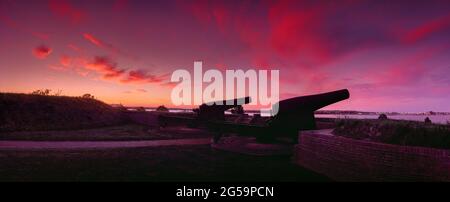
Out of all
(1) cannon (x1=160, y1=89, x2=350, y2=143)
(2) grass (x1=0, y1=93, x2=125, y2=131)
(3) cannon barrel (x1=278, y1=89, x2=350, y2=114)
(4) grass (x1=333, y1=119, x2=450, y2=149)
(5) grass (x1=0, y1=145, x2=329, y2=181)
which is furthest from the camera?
(2) grass (x1=0, y1=93, x2=125, y2=131)

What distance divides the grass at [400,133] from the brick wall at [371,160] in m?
0.55

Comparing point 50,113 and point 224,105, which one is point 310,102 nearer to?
point 224,105

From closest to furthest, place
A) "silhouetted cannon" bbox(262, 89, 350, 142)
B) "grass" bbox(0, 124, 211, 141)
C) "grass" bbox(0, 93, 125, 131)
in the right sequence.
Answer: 1. "silhouetted cannon" bbox(262, 89, 350, 142)
2. "grass" bbox(0, 124, 211, 141)
3. "grass" bbox(0, 93, 125, 131)

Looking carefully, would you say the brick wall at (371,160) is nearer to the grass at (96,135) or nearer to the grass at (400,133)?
the grass at (400,133)

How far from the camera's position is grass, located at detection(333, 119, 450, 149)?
5555mm

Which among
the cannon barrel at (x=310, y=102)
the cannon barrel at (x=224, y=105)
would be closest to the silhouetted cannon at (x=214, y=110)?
the cannon barrel at (x=224, y=105)

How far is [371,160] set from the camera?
5.93 meters

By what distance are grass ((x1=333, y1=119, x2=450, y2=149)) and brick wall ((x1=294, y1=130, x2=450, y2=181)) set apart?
1.79 feet

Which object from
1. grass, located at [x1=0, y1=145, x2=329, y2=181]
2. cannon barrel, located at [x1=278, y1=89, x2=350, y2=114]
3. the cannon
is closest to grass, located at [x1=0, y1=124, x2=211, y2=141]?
grass, located at [x1=0, y1=145, x2=329, y2=181]

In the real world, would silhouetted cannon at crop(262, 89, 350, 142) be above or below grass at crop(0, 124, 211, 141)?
above

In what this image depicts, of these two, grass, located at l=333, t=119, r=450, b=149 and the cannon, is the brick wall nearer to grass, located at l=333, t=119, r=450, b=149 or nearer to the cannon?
grass, located at l=333, t=119, r=450, b=149
